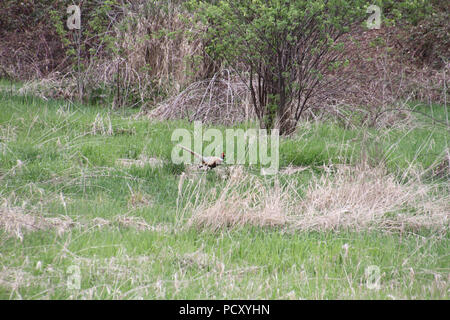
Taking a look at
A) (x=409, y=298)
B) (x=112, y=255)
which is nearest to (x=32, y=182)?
(x=112, y=255)

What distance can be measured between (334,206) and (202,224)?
132cm

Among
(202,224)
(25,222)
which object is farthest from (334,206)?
(25,222)

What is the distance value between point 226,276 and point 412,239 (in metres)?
1.85

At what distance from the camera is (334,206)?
5309mm

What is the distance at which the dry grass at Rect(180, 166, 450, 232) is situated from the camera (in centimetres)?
493

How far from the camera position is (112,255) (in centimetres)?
407

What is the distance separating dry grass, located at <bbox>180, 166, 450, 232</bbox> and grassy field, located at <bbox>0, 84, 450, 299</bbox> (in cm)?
1

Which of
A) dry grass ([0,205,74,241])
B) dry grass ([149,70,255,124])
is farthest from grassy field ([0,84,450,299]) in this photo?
dry grass ([149,70,255,124])

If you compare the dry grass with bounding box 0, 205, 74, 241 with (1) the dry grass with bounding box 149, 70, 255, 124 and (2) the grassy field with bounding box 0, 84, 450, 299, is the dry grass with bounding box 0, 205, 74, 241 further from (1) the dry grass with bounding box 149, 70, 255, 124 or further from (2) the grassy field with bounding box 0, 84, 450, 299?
(1) the dry grass with bounding box 149, 70, 255, 124

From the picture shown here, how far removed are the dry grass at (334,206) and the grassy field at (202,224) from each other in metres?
0.01

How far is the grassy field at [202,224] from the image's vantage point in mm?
3742

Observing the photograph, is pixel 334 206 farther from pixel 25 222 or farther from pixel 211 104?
pixel 211 104

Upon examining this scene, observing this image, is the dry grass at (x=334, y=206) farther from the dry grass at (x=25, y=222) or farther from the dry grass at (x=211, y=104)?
the dry grass at (x=211, y=104)
